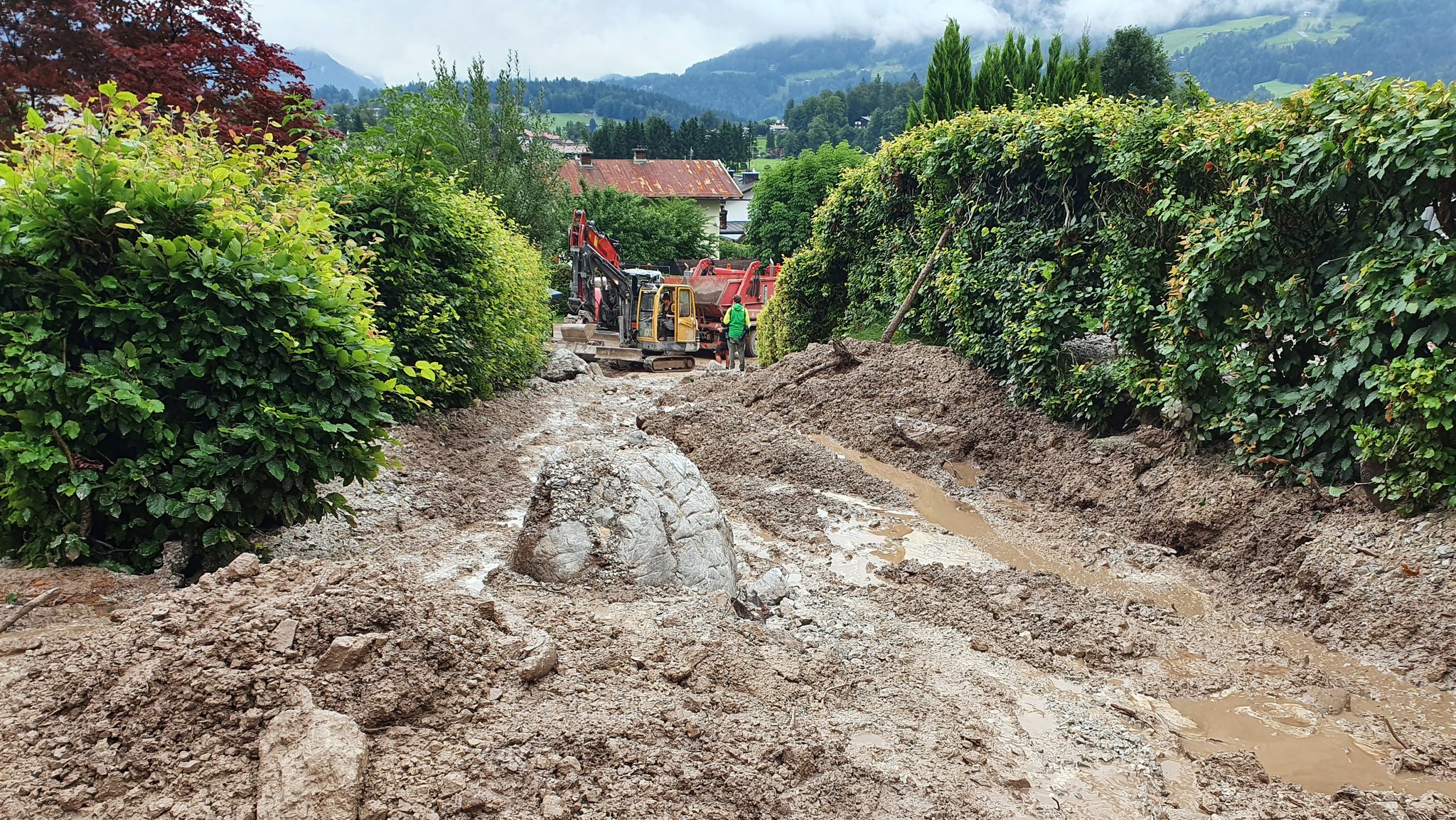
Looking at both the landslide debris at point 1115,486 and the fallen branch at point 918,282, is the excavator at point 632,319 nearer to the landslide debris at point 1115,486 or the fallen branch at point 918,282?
the landslide debris at point 1115,486

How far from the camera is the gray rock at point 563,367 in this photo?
52.3ft

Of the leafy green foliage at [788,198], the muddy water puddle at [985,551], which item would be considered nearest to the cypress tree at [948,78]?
the muddy water puddle at [985,551]

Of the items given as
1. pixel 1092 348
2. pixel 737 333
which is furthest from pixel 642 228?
pixel 1092 348

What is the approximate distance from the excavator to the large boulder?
1471 centimetres

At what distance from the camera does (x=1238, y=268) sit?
6.52 metres

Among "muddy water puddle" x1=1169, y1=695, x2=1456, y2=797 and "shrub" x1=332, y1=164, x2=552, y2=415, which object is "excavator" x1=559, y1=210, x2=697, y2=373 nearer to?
"shrub" x1=332, y1=164, x2=552, y2=415

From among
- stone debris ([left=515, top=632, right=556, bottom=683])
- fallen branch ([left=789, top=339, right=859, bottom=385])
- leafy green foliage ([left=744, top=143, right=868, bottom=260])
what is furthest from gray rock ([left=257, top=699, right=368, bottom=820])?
leafy green foliage ([left=744, top=143, right=868, bottom=260])

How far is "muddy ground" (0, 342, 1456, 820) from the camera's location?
2.86 meters

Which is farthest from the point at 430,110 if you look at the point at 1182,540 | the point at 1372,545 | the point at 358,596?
the point at 1372,545

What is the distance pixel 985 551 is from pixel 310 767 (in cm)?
534

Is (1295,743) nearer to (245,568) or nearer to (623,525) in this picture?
(623,525)

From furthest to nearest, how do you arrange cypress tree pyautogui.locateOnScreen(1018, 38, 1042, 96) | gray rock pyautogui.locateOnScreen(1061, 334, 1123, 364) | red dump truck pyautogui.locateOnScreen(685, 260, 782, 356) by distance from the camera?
red dump truck pyautogui.locateOnScreen(685, 260, 782, 356), cypress tree pyautogui.locateOnScreen(1018, 38, 1042, 96), gray rock pyautogui.locateOnScreen(1061, 334, 1123, 364)

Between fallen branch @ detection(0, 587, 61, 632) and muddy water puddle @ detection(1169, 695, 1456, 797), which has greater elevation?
fallen branch @ detection(0, 587, 61, 632)

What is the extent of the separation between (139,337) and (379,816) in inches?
120
